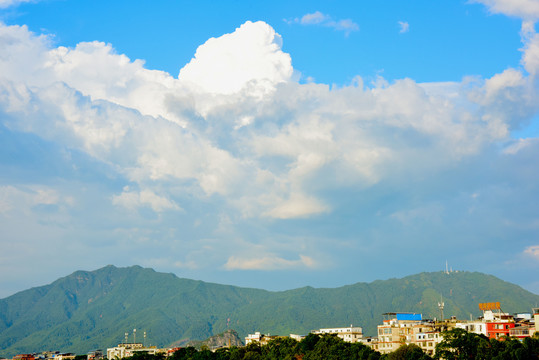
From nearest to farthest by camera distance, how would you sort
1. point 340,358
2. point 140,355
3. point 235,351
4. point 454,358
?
point 454,358 < point 340,358 < point 235,351 < point 140,355

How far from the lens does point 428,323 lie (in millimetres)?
145750

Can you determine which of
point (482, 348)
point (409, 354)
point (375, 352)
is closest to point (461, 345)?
point (482, 348)

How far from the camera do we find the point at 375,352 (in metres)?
118

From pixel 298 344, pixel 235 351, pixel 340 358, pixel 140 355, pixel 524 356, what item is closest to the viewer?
pixel 524 356

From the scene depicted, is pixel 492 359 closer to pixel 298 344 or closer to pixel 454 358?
pixel 454 358

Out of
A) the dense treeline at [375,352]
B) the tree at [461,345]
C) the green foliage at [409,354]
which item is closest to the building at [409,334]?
the dense treeline at [375,352]

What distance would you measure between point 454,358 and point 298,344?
158 ft

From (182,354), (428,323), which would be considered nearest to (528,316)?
(428,323)

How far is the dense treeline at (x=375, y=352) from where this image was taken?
94.0 m

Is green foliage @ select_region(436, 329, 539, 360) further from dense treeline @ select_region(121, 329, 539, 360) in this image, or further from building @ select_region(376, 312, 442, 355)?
building @ select_region(376, 312, 442, 355)

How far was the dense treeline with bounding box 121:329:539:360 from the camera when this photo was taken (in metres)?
94.0

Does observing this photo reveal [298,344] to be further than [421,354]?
Yes

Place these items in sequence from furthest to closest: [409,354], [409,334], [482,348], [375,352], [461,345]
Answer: [409,334] < [375,352] < [409,354] < [461,345] < [482,348]

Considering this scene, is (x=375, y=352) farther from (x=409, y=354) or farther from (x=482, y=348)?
(x=482, y=348)
